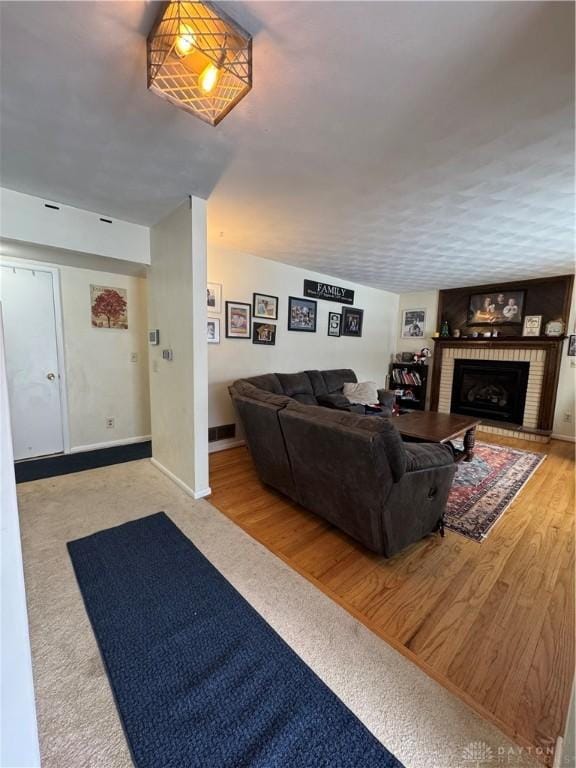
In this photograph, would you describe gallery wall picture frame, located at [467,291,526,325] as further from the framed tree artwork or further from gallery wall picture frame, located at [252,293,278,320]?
the framed tree artwork

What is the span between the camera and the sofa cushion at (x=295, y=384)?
404 centimetres

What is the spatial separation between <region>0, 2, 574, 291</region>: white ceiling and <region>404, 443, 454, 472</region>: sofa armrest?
173cm

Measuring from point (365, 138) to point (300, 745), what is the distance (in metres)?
2.63

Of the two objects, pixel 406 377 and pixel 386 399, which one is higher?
pixel 406 377

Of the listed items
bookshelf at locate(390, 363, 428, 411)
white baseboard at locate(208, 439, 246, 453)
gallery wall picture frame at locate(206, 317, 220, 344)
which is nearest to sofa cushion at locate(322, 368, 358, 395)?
bookshelf at locate(390, 363, 428, 411)

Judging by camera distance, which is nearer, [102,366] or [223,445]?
[102,366]

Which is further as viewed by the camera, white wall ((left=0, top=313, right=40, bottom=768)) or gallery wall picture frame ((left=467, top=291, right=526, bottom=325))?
gallery wall picture frame ((left=467, top=291, right=526, bottom=325))

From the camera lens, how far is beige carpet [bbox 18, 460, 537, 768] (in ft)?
3.29

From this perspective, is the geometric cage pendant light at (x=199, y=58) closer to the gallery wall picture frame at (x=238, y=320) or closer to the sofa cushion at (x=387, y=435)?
A: the sofa cushion at (x=387, y=435)

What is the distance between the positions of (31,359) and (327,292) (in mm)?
3964

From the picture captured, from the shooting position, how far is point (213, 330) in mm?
3641

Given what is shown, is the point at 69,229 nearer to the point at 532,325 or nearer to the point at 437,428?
the point at 437,428

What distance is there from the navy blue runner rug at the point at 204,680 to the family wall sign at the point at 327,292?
392 cm

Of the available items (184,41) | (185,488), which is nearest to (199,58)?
(184,41)
